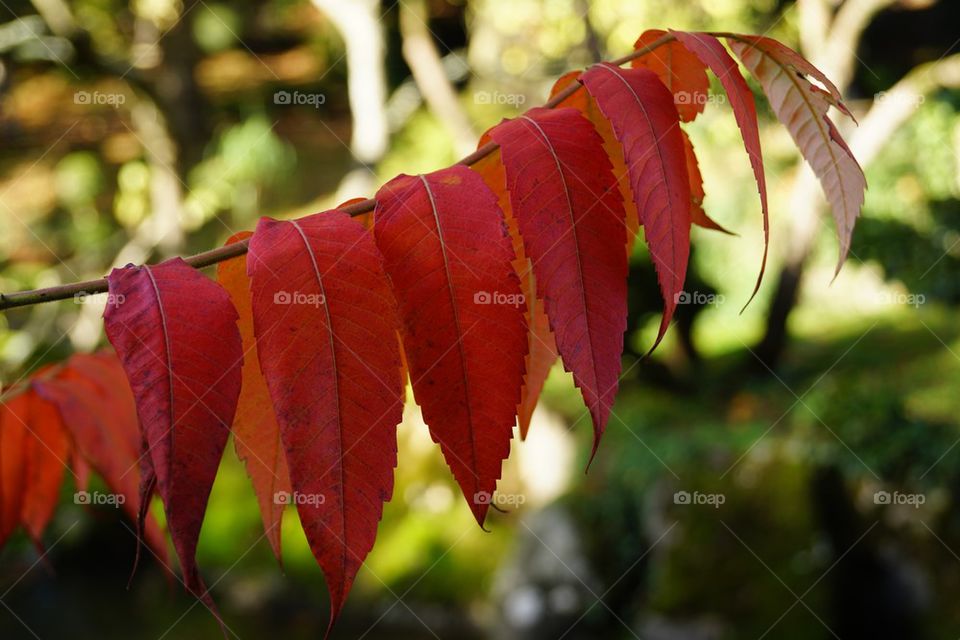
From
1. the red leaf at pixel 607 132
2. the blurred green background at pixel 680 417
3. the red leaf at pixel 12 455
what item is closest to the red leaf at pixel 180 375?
the red leaf at pixel 607 132

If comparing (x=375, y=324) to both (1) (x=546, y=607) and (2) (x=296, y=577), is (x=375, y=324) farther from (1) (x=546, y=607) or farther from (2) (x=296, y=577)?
(2) (x=296, y=577)

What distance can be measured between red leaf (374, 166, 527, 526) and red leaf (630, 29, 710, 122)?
189mm

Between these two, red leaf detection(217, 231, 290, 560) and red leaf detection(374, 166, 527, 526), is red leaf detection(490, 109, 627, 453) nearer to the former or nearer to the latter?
red leaf detection(374, 166, 527, 526)

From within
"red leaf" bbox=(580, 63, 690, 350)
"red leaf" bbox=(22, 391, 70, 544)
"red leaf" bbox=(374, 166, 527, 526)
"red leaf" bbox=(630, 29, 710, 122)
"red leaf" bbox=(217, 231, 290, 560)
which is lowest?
"red leaf" bbox=(22, 391, 70, 544)

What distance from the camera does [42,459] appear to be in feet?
2.73

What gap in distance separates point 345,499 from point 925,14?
4.83 metres

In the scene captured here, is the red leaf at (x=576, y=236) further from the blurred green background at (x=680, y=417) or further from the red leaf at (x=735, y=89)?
the blurred green background at (x=680, y=417)

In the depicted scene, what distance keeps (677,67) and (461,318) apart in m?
0.27

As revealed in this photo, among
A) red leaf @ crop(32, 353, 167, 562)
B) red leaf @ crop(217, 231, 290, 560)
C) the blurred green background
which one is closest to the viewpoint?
red leaf @ crop(217, 231, 290, 560)

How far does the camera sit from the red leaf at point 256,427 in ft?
1.78

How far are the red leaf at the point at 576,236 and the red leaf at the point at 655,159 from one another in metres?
0.02

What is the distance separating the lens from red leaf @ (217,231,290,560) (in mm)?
543

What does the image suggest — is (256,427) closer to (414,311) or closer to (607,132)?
(414,311)

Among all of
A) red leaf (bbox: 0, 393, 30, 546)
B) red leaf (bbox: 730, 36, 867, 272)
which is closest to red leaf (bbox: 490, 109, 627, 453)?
red leaf (bbox: 730, 36, 867, 272)
